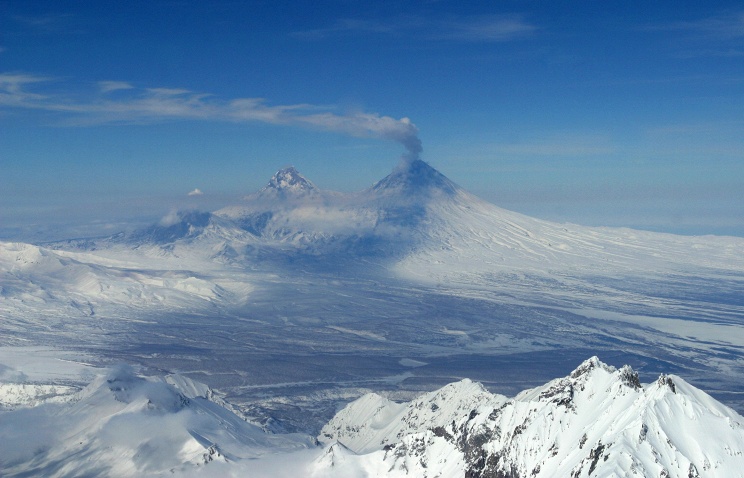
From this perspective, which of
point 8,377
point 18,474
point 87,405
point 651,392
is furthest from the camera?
point 8,377

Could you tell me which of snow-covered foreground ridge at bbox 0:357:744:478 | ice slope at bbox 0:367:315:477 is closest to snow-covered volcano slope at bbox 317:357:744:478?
snow-covered foreground ridge at bbox 0:357:744:478

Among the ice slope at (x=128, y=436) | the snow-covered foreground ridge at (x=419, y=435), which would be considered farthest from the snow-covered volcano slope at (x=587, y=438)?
the ice slope at (x=128, y=436)

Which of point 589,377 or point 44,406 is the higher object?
point 589,377

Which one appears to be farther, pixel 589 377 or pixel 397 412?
pixel 397 412

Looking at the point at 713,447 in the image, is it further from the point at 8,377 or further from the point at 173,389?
the point at 8,377

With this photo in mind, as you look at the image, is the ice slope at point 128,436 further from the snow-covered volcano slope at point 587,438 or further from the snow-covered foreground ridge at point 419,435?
the snow-covered volcano slope at point 587,438

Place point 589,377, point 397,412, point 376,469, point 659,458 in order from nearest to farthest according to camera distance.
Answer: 1. point 659,458
2. point 589,377
3. point 376,469
4. point 397,412

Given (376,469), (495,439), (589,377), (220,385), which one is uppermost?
(589,377)

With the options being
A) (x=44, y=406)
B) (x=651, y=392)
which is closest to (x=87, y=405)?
(x=44, y=406)

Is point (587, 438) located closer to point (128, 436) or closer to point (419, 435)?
point (419, 435)
